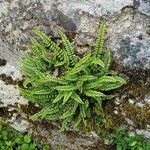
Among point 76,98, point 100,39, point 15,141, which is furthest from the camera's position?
point 15,141

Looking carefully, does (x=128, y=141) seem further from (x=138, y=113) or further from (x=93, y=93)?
(x=93, y=93)

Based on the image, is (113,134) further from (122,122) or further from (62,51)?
(62,51)

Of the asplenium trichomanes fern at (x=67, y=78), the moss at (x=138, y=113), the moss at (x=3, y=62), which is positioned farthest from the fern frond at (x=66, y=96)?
the moss at (x=3, y=62)

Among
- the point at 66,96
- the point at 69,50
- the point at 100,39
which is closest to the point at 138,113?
the point at 66,96

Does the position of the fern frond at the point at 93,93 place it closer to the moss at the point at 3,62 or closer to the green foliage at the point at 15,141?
the moss at the point at 3,62

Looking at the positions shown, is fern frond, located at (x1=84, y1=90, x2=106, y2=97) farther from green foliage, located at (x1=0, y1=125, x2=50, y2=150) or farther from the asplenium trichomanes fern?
green foliage, located at (x1=0, y1=125, x2=50, y2=150)

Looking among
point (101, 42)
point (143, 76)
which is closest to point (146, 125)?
point (143, 76)
